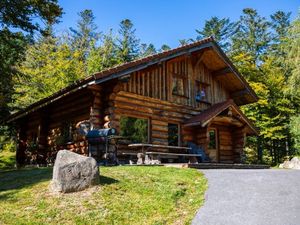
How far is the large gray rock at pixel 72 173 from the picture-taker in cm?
854

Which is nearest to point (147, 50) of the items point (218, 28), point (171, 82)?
point (218, 28)

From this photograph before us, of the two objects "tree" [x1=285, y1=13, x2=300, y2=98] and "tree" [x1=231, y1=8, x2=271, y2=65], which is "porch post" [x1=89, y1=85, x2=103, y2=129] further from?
"tree" [x1=231, y1=8, x2=271, y2=65]

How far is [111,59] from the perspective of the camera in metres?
36.8

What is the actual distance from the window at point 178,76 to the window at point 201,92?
1.14 meters

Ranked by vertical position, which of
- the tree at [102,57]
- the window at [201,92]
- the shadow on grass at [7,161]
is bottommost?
the shadow on grass at [7,161]

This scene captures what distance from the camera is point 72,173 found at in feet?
28.4

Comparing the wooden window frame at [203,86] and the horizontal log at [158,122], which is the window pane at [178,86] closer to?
the wooden window frame at [203,86]

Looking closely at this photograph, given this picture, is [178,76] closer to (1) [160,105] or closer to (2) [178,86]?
(2) [178,86]

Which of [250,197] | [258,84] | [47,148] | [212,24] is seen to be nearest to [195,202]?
[250,197]

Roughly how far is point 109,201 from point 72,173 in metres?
1.21

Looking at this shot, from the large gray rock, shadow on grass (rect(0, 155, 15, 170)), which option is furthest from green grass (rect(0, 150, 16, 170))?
the large gray rock

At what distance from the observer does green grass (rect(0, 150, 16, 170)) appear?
2903 cm

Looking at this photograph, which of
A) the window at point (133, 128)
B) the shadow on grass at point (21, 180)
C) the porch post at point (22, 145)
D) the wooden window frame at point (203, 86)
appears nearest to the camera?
the shadow on grass at point (21, 180)

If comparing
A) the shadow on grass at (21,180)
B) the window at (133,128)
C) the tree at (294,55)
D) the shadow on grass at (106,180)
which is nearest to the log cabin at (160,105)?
the window at (133,128)
